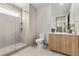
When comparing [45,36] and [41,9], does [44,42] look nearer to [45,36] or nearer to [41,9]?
[45,36]

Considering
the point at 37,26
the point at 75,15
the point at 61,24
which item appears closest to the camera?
the point at 75,15

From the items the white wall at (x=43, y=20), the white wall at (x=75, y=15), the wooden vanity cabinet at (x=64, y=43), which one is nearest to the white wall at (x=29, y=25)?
the white wall at (x=43, y=20)

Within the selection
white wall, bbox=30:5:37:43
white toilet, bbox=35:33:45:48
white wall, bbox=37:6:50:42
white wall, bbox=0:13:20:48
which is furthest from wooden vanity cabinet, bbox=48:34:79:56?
white wall, bbox=0:13:20:48

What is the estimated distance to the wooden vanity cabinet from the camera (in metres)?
2.63

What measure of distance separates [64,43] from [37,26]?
1.34 meters

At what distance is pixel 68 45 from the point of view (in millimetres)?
2822

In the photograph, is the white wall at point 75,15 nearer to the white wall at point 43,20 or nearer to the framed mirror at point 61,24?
the framed mirror at point 61,24

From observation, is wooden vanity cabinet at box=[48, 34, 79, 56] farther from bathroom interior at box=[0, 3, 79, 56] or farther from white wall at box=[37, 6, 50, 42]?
white wall at box=[37, 6, 50, 42]

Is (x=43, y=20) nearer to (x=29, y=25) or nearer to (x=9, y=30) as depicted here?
(x=29, y=25)

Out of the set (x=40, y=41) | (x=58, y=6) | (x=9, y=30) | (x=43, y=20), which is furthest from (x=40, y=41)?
(x=58, y=6)

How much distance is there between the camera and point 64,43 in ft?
9.67

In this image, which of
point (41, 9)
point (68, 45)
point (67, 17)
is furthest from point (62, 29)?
point (41, 9)

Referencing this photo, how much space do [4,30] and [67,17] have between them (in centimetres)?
278

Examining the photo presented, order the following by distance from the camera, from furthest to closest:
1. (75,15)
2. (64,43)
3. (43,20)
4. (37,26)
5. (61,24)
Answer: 1. (43,20)
2. (37,26)
3. (61,24)
4. (75,15)
5. (64,43)
